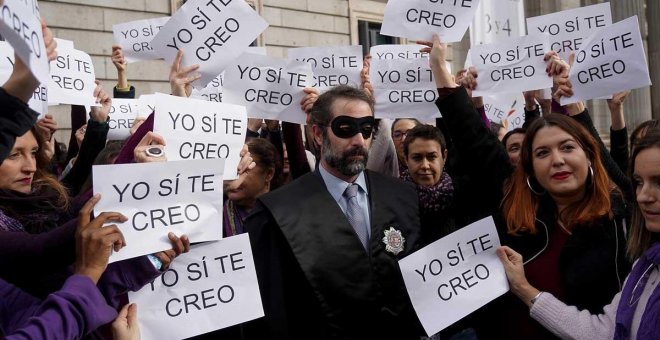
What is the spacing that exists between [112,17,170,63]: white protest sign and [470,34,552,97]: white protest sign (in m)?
2.69

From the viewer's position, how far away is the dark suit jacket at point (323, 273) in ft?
9.86

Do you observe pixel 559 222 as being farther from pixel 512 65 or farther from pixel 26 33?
pixel 26 33

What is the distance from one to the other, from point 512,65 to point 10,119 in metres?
3.43

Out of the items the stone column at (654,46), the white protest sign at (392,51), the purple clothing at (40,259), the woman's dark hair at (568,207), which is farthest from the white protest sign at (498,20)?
the stone column at (654,46)

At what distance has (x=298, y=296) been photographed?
10.0 ft

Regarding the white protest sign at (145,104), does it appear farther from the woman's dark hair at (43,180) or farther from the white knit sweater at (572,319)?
the white knit sweater at (572,319)

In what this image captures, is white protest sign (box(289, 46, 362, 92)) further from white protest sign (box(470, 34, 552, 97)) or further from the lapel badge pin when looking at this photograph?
the lapel badge pin

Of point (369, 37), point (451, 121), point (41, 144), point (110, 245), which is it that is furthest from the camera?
point (369, 37)

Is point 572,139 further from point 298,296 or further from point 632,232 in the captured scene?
point 298,296

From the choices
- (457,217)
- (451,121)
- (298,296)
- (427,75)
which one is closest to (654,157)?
(451,121)

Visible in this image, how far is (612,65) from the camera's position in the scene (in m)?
4.30

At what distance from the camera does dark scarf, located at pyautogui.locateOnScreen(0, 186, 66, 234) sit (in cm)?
256

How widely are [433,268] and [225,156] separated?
102 cm

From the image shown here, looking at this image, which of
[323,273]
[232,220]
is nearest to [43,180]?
[232,220]
